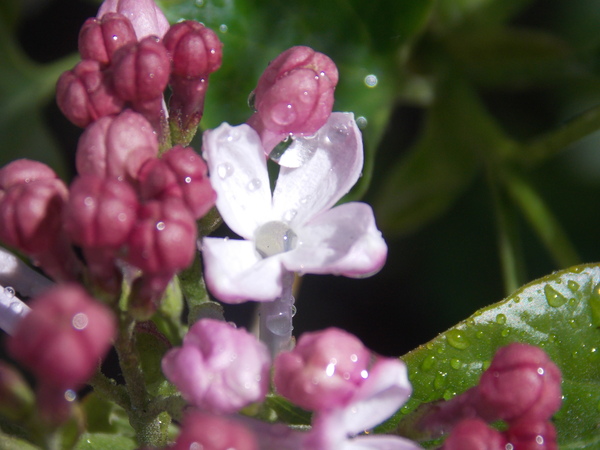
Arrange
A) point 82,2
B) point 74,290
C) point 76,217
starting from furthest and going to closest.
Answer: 1. point 82,2
2. point 76,217
3. point 74,290

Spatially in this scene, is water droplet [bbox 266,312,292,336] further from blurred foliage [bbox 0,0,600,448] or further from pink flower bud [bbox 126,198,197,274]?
blurred foliage [bbox 0,0,600,448]

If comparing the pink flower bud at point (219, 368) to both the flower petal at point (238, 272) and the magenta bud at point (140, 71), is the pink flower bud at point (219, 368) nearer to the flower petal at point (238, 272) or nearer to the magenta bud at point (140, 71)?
the flower petal at point (238, 272)

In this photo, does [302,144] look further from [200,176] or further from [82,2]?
[82,2]

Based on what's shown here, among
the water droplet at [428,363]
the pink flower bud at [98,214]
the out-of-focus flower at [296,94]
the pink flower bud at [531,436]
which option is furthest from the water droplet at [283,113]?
the pink flower bud at [531,436]

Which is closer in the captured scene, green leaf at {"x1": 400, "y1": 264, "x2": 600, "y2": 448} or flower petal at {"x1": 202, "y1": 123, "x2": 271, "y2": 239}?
flower petal at {"x1": 202, "y1": 123, "x2": 271, "y2": 239}

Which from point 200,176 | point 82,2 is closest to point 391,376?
point 200,176

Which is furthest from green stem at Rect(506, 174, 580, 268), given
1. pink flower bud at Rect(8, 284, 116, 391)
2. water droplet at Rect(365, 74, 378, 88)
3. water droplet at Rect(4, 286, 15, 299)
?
pink flower bud at Rect(8, 284, 116, 391)

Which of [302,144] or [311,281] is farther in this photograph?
[311,281]
